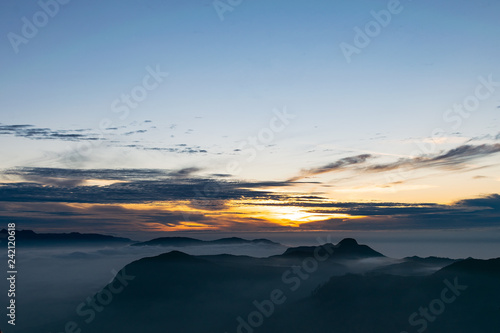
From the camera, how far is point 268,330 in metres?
152

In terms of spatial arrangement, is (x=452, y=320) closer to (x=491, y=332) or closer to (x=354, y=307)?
(x=491, y=332)

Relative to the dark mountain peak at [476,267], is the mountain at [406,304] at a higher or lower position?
lower

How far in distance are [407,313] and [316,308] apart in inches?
1363

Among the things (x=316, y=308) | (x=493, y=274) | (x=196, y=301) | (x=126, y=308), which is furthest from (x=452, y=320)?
(x=126, y=308)
